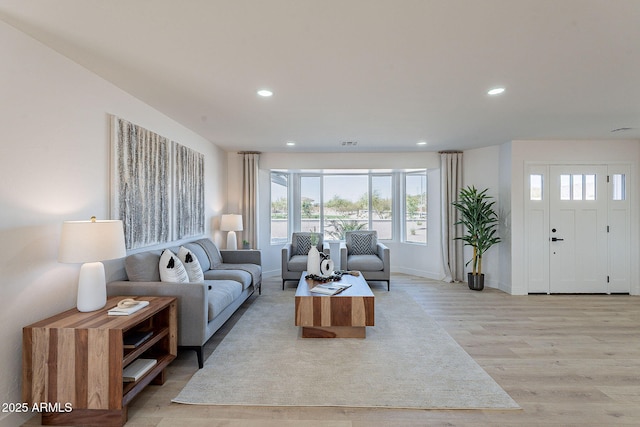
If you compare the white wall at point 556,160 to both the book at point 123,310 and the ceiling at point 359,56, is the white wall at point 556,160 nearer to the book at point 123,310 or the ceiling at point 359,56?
the ceiling at point 359,56

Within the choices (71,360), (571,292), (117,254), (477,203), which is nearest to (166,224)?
(117,254)

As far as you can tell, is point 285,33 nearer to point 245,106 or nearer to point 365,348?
point 245,106

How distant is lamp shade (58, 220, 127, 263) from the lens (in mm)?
1985

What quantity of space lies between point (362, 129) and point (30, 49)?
3287mm

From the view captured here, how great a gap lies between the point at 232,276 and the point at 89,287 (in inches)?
69.7

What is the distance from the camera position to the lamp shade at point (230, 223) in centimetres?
516

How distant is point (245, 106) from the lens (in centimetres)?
330

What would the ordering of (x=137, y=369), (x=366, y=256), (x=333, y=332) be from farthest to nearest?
1. (x=366, y=256)
2. (x=333, y=332)
3. (x=137, y=369)

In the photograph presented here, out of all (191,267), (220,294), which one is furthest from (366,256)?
(191,267)

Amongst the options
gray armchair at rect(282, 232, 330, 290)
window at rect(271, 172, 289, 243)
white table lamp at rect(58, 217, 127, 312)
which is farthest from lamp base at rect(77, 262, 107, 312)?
window at rect(271, 172, 289, 243)

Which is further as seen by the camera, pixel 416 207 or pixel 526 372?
pixel 416 207

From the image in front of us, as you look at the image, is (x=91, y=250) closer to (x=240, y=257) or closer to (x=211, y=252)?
(x=211, y=252)

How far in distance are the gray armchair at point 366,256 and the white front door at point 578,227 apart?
2.63 meters

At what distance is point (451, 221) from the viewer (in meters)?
5.70
